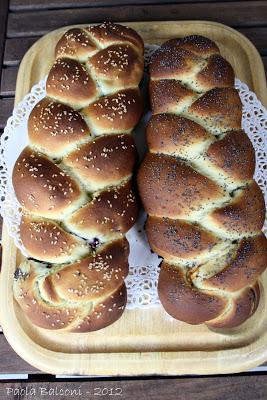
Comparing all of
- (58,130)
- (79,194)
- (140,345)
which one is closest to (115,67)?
(58,130)

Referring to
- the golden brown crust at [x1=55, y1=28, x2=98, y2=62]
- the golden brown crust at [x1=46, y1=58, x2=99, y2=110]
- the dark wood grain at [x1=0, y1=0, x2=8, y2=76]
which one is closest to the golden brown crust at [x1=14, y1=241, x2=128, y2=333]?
the golden brown crust at [x1=46, y1=58, x2=99, y2=110]

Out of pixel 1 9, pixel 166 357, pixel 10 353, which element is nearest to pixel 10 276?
pixel 10 353

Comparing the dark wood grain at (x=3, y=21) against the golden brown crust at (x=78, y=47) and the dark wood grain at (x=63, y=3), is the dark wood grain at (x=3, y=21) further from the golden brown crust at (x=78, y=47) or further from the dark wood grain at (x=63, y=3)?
the golden brown crust at (x=78, y=47)

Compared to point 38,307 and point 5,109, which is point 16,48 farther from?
point 38,307

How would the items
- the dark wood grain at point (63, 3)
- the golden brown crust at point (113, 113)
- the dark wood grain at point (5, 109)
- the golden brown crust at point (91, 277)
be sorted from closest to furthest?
1. the golden brown crust at point (91, 277)
2. the golden brown crust at point (113, 113)
3. the dark wood grain at point (5, 109)
4. the dark wood grain at point (63, 3)

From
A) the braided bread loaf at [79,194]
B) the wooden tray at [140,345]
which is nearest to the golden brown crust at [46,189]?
the braided bread loaf at [79,194]
